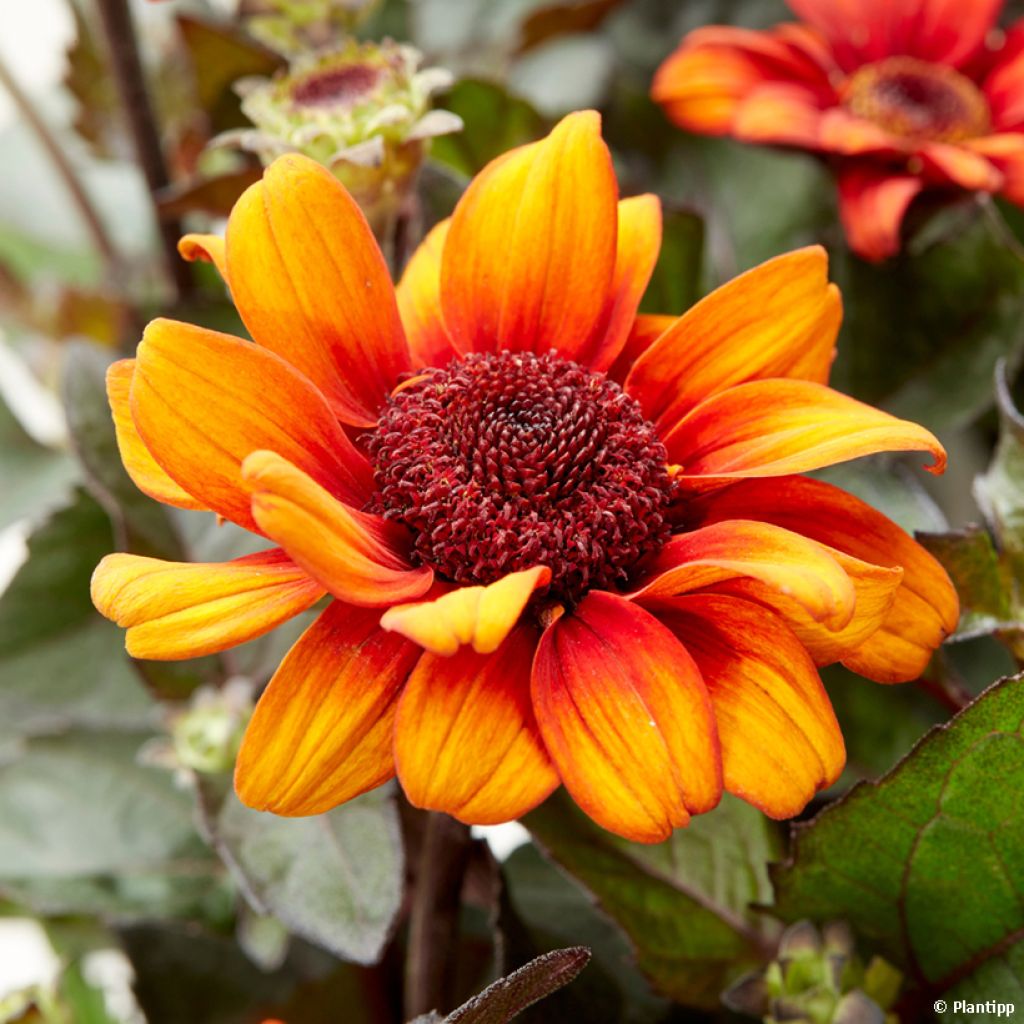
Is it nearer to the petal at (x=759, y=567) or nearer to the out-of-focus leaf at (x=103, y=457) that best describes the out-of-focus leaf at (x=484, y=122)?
the out-of-focus leaf at (x=103, y=457)

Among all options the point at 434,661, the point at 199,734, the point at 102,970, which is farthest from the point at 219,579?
the point at 102,970

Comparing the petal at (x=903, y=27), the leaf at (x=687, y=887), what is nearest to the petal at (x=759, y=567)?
the leaf at (x=687, y=887)

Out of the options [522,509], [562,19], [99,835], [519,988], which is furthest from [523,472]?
[562,19]

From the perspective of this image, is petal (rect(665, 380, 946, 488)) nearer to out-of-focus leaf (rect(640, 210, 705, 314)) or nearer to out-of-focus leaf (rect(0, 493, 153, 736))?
out-of-focus leaf (rect(640, 210, 705, 314))

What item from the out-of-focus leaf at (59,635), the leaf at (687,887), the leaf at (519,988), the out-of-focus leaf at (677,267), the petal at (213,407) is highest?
the petal at (213,407)

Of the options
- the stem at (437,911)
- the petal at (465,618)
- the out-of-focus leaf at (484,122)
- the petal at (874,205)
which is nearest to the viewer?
the petal at (465,618)

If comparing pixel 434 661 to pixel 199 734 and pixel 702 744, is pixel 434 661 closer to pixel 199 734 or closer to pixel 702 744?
pixel 702 744

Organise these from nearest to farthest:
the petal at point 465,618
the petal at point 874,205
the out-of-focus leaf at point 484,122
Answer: the petal at point 465,618, the petal at point 874,205, the out-of-focus leaf at point 484,122

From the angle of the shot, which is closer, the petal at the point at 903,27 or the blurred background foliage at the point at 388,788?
the blurred background foliage at the point at 388,788

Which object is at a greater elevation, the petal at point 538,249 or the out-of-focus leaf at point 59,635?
the petal at point 538,249
